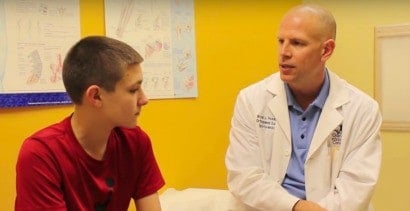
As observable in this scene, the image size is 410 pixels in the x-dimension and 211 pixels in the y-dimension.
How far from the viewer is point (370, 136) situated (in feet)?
5.78


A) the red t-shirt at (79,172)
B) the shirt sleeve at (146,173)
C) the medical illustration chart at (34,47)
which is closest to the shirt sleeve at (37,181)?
the red t-shirt at (79,172)

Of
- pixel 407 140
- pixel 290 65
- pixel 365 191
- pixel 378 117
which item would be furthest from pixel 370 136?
pixel 407 140

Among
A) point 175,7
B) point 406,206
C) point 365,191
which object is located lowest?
point 406,206

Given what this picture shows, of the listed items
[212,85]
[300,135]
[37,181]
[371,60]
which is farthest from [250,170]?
[371,60]

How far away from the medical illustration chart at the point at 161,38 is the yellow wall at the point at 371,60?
85 cm

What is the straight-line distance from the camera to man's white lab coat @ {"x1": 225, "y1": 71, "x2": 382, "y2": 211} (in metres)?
1.71

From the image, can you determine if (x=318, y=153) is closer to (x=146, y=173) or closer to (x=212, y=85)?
(x=146, y=173)

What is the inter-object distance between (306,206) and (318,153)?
201 millimetres

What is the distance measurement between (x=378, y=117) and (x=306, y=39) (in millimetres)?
394

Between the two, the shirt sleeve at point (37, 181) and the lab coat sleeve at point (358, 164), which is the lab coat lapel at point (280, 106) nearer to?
the lab coat sleeve at point (358, 164)

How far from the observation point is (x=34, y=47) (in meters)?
1.75

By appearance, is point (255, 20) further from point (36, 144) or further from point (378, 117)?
point (36, 144)

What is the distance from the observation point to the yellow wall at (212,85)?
85.1 inches

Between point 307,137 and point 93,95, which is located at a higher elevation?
point 93,95
